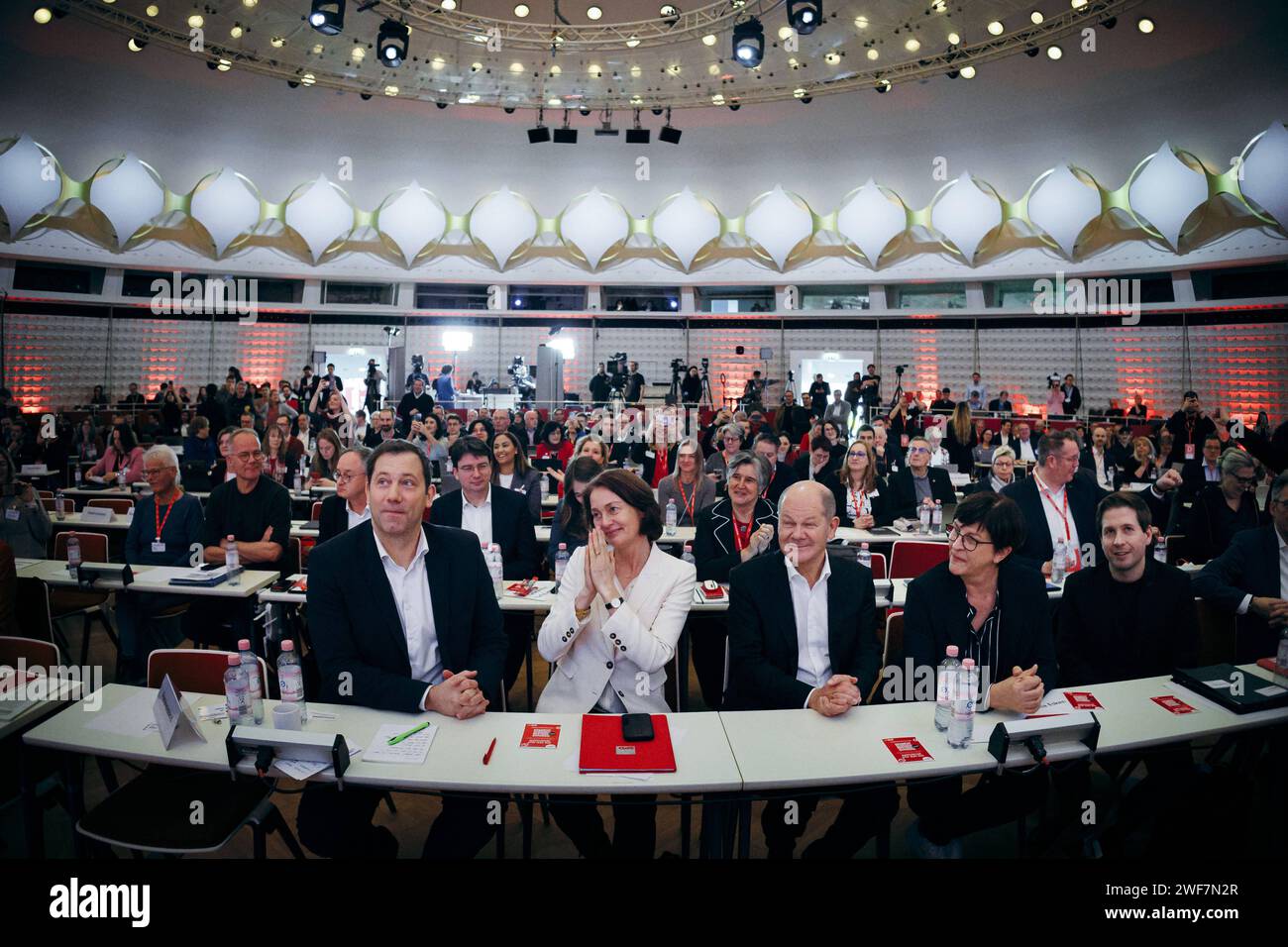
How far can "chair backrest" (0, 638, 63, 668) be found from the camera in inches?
127

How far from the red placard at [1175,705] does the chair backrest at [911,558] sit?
2.28m

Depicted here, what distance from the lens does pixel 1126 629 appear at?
358 cm

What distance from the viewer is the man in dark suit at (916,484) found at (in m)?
6.81

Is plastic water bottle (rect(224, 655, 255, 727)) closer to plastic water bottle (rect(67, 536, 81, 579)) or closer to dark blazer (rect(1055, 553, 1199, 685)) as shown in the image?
plastic water bottle (rect(67, 536, 81, 579))

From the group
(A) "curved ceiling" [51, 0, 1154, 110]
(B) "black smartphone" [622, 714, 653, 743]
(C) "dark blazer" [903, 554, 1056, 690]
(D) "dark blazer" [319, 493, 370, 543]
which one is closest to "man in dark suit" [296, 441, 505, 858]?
(B) "black smartphone" [622, 714, 653, 743]

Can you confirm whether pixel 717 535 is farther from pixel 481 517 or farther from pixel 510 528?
pixel 481 517

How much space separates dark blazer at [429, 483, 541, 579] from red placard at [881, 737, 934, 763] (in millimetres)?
3025

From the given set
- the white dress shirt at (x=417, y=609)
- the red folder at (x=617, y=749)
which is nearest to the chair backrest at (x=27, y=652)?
the white dress shirt at (x=417, y=609)

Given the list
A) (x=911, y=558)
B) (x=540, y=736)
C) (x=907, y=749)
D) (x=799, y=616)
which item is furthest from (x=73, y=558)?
(x=911, y=558)

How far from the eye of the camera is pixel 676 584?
327cm

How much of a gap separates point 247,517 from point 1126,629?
17.6ft

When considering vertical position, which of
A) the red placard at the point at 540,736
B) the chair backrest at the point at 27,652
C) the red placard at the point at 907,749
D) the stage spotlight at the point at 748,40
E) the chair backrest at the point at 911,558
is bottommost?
the red placard at the point at 907,749

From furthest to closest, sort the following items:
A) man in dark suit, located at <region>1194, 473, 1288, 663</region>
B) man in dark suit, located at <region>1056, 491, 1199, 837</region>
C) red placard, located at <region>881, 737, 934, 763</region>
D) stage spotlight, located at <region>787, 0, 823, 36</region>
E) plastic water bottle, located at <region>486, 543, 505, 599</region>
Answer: stage spotlight, located at <region>787, 0, 823, 36</region> → plastic water bottle, located at <region>486, 543, 505, 599</region> → man in dark suit, located at <region>1194, 473, 1288, 663</region> → man in dark suit, located at <region>1056, 491, 1199, 837</region> → red placard, located at <region>881, 737, 934, 763</region>

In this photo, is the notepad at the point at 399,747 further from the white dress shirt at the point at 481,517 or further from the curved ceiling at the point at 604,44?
the curved ceiling at the point at 604,44
